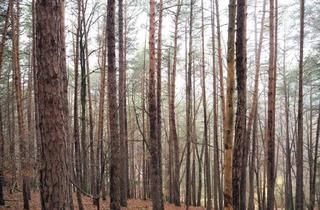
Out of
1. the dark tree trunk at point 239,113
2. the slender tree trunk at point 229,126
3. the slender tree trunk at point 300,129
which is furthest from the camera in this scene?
the slender tree trunk at point 300,129

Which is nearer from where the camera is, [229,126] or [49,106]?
[49,106]

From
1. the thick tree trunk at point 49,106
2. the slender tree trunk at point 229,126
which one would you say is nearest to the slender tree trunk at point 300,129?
the slender tree trunk at point 229,126

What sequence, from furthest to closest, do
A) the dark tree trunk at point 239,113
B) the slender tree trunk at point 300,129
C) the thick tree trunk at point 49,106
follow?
the slender tree trunk at point 300,129 < the dark tree trunk at point 239,113 < the thick tree trunk at point 49,106

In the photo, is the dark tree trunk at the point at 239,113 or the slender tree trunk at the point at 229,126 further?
the dark tree trunk at the point at 239,113

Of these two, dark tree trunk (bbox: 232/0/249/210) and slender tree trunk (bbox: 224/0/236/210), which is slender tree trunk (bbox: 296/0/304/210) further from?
slender tree trunk (bbox: 224/0/236/210)

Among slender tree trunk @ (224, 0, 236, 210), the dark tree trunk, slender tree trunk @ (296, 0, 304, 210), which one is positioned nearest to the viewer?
slender tree trunk @ (224, 0, 236, 210)

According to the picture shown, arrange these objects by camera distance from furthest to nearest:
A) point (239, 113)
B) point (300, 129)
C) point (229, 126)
Result: 1. point (300, 129)
2. point (239, 113)
3. point (229, 126)

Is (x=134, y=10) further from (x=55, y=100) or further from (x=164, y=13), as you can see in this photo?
(x=55, y=100)

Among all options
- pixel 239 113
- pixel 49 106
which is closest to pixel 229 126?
pixel 239 113

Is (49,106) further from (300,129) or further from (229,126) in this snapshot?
(300,129)

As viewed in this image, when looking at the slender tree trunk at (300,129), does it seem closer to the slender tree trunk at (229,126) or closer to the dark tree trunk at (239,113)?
the dark tree trunk at (239,113)

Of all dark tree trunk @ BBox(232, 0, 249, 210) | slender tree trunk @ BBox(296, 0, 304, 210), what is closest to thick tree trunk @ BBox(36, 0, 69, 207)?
dark tree trunk @ BBox(232, 0, 249, 210)

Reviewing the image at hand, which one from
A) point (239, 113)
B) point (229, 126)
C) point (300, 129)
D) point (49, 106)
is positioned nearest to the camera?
point (49, 106)

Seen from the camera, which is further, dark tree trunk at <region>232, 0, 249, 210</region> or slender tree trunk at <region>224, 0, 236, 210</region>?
dark tree trunk at <region>232, 0, 249, 210</region>
